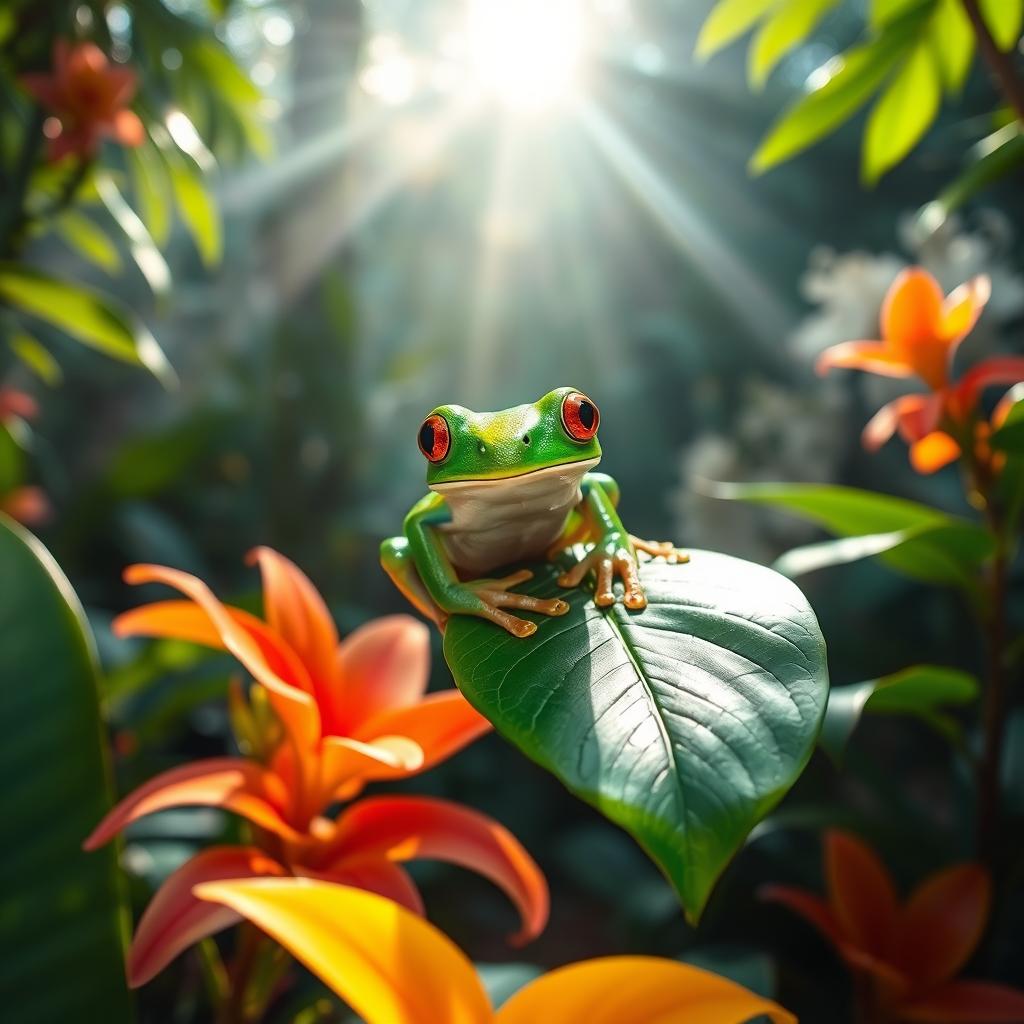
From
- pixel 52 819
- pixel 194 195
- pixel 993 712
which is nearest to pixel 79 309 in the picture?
pixel 194 195

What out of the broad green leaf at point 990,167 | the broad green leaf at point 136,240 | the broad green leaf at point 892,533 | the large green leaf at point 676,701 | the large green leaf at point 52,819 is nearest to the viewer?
the large green leaf at point 676,701

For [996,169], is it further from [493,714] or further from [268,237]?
[268,237]

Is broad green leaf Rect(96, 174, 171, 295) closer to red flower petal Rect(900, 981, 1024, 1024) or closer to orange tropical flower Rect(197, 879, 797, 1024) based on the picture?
orange tropical flower Rect(197, 879, 797, 1024)

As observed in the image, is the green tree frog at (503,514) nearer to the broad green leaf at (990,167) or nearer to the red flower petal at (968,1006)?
the red flower petal at (968,1006)

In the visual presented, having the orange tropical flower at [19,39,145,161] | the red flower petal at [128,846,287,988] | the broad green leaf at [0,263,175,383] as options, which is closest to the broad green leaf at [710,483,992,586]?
the red flower petal at [128,846,287,988]

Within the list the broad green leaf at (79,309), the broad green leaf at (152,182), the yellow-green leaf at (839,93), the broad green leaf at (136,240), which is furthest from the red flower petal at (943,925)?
the broad green leaf at (152,182)

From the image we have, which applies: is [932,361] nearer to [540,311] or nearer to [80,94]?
[80,94]
